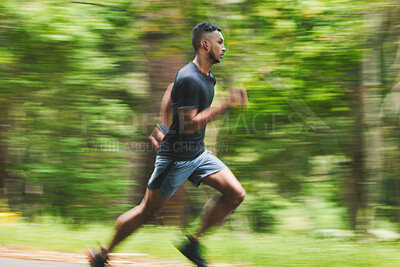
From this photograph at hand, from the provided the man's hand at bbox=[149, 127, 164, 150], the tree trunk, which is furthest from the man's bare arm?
the tree trunk

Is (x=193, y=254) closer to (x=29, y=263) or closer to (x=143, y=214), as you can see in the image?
(x=143, y=214)

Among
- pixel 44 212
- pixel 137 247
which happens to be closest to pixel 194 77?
pixel 137 247

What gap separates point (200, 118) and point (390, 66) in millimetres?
3824

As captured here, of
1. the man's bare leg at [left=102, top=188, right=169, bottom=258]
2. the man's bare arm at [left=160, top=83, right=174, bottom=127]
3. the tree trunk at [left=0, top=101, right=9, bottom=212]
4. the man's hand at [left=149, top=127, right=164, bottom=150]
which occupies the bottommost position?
the tree trunk at [left=0, top=101, right=9, bottom=212]

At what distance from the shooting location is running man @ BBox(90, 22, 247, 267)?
3883 millimetres

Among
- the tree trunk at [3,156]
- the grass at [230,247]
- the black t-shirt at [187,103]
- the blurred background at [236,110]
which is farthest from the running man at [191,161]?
the tree trunk at [3,156]

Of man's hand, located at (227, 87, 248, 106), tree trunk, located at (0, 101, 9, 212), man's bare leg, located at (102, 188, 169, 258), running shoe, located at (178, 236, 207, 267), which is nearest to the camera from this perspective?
man's hand, located at (227, 87, 248, 106)

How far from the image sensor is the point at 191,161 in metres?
4.02

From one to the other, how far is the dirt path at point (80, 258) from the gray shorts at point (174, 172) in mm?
899

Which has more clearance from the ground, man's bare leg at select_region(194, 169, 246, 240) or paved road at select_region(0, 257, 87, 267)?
man's bare leg at select_region(194, 169, 246, 240)

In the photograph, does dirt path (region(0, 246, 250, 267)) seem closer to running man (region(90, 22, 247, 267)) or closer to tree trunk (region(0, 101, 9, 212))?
Answer: running man (region(90, 22, 247, 267))

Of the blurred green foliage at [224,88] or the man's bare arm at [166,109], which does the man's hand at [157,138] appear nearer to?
the man's bare arm at [166,109]

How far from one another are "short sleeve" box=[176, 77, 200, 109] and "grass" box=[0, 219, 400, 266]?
150cm

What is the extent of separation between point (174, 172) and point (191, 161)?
0.16 meters
